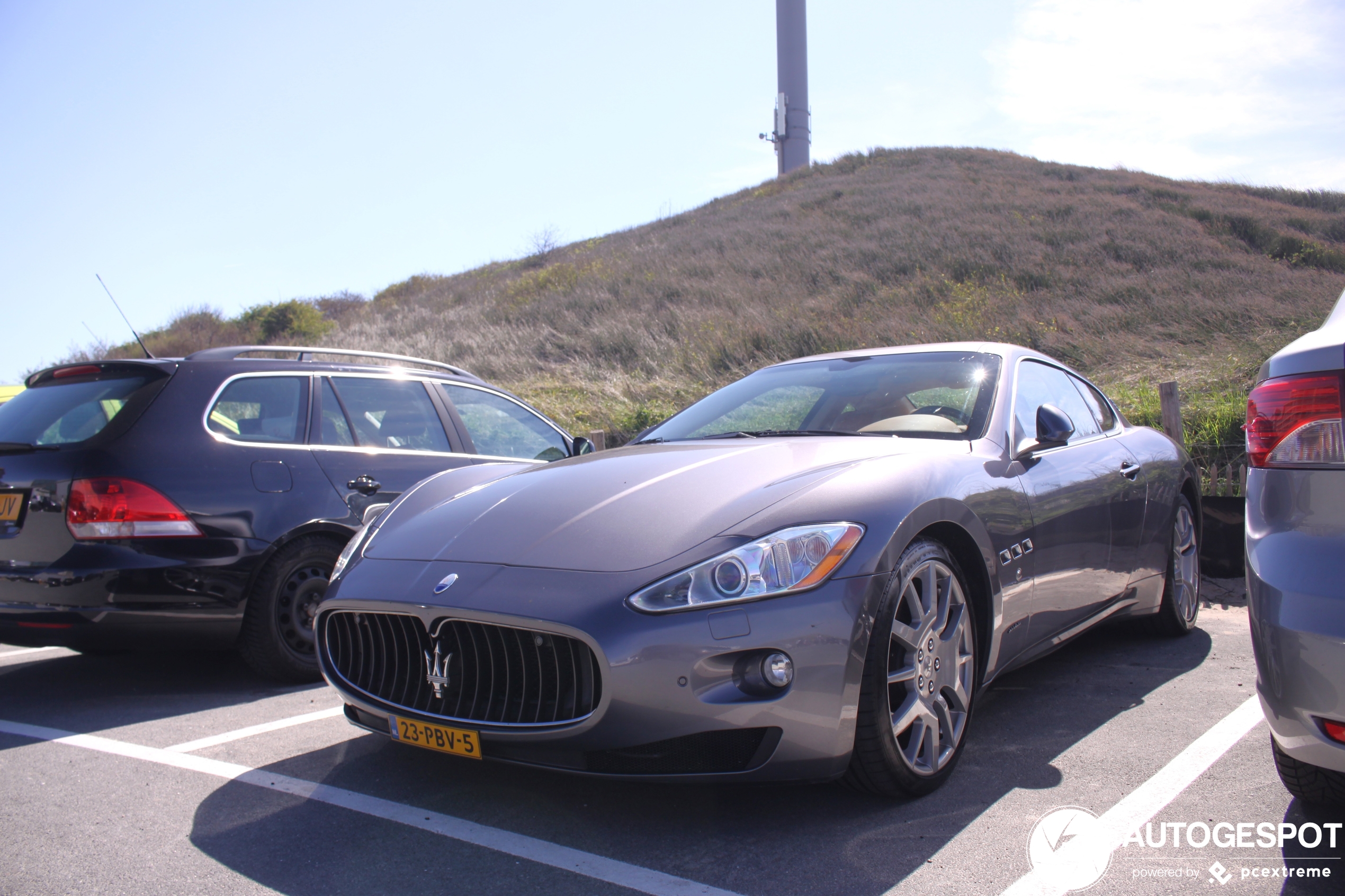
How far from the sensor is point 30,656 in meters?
5.24

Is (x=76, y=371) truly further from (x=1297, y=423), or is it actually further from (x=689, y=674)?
(x=1297, y=423)

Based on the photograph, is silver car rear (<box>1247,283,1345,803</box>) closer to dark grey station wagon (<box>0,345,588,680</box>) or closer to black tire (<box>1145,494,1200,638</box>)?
black tire (<box>1145,494,1200,638</box>)

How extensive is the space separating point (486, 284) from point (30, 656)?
106ft

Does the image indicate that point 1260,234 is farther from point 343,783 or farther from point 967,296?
point 343,783

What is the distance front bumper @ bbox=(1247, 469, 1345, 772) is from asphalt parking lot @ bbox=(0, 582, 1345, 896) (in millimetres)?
489

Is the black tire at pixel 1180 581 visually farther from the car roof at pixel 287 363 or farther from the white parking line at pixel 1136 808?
the car roof at pixel 287 363

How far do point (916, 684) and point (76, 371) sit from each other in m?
4.08

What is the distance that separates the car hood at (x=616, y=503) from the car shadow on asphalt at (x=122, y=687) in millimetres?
1598

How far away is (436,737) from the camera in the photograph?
8.85 ft

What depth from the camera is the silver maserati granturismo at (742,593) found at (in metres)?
2.46

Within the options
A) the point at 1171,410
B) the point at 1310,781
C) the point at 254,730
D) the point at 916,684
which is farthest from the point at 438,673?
the point at 1171,410

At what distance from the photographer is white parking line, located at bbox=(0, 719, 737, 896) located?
235 cm

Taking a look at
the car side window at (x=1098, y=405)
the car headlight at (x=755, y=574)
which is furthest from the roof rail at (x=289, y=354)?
the car side window at (x=1098, y=405)

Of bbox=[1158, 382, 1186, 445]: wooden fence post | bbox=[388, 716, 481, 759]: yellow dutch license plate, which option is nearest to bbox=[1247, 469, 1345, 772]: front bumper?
bbox=[388, 716, 481, 759]: yellow dutch license plate
